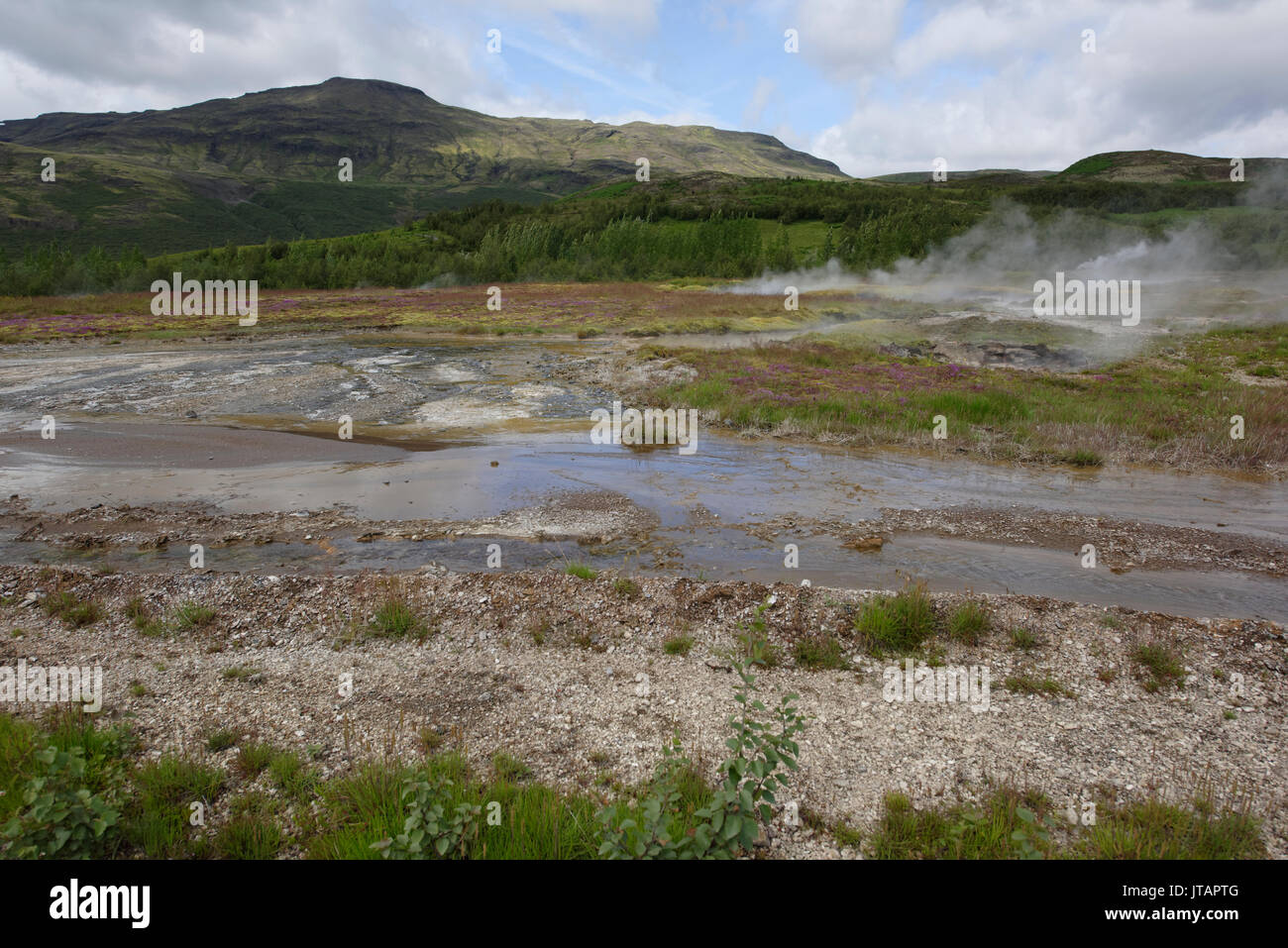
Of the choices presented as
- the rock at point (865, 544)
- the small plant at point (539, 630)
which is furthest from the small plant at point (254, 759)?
the rock at point (865, 544)

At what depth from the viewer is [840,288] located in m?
64.8

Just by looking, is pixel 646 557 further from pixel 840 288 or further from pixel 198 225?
pixel 198 225

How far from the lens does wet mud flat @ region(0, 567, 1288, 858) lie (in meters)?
5.61

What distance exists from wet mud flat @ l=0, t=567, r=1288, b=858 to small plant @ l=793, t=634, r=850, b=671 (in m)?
0.11

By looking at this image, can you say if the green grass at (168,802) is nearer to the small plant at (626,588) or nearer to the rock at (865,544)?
the small plant at (626,588)

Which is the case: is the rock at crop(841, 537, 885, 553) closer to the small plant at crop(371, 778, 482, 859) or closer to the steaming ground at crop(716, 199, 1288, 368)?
the small plant at crop(371, 778, 482, 859)

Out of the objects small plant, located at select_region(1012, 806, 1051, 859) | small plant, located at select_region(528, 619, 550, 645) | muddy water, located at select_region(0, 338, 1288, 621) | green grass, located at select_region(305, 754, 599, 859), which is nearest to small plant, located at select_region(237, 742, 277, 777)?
green grass, located at select_region(305, 754, 599, 859)

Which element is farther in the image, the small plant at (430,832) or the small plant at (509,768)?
the small plant at (509,768)

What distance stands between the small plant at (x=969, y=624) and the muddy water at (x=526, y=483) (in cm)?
154

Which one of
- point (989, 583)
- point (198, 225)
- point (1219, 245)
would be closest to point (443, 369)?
point (989, 583)

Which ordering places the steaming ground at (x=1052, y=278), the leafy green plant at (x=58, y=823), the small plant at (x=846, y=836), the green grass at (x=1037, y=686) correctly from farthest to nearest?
the steaming ground at (x=1052, y=278) → the green grass at (x=1037, y=686) → the small plant at (x=846, y=836) → the leafy green plant at (x=58, y=823)

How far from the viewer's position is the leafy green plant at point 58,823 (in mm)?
3799

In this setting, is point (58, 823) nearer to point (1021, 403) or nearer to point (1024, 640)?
point (1024, 640)
